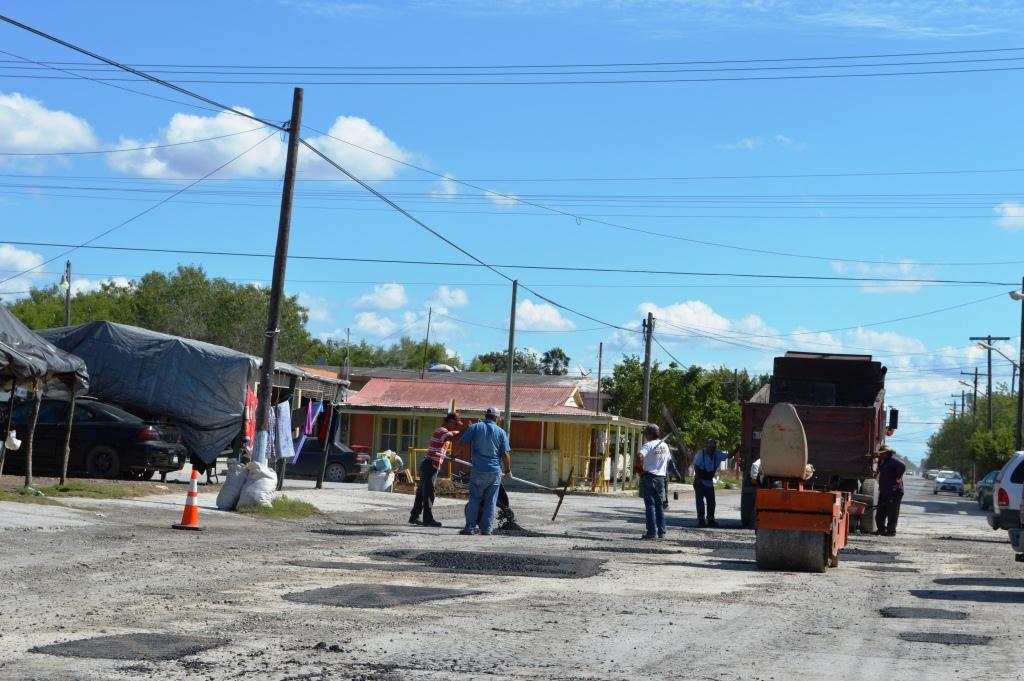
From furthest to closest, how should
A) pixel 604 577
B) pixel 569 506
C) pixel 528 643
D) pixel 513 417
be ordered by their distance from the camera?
1. pixel 513 417
2. pixel 569 506
3. pixel 604 577
4. pixel 528 643

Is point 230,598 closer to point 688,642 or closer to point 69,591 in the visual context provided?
point 69,591

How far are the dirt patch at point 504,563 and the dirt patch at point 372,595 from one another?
73.3 inches

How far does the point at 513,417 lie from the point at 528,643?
36217mm

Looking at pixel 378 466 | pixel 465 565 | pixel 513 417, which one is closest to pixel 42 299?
pixel 513 417

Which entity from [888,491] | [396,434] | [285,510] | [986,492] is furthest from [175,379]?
[986,492]

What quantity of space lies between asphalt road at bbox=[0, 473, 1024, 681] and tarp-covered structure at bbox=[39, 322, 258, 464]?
10.1 meters

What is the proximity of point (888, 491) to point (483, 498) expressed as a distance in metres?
9.33

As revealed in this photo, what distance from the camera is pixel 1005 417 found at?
263 feet

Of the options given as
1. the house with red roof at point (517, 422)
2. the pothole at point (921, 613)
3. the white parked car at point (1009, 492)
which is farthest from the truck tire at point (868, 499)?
the house with red roof at point (517, 422)

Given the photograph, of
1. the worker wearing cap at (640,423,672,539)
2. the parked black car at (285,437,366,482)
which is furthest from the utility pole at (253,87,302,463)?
the parked black car at (285,437,366,482)

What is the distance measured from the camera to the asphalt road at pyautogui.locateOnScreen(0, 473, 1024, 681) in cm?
761

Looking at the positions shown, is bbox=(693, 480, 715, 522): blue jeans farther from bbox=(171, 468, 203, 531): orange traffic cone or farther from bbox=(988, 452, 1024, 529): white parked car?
bbox=(171, 468, 203, 531): orange traffic cone

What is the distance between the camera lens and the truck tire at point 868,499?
23.7m

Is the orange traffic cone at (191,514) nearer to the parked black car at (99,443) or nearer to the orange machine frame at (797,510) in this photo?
the orange machine frame at (797,510)
